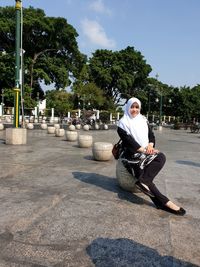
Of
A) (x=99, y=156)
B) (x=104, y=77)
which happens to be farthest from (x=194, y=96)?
(x=99, y=156)

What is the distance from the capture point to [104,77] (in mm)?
63562

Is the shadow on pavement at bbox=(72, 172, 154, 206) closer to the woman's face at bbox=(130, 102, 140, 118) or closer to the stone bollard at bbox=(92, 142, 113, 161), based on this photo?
the woman's face at bbox=(130, 102, 140, 118)

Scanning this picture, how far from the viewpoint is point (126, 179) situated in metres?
5.79

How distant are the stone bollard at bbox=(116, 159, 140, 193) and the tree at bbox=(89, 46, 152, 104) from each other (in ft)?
192

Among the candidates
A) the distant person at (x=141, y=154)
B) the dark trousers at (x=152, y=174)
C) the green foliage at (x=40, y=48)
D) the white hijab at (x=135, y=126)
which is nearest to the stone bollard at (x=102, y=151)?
the distant person at (x=141, y=154)

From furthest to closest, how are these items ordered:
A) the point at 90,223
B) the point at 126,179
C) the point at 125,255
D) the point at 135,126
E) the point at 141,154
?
the point at 126,179
the point at 135,126
the point at 141,154
the point at 90,223
the point at 125,255

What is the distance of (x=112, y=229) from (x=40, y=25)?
141 feet

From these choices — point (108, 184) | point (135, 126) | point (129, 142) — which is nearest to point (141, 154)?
point (129, 142)

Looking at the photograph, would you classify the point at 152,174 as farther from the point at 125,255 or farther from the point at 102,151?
the point at 102,151

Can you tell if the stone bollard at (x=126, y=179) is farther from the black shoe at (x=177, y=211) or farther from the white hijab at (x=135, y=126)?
the black shoe at (x=177, y=211)

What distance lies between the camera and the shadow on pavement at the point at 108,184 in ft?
18.2

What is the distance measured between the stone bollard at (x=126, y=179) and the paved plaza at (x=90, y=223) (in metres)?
0.12

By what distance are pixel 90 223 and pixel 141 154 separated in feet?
4.60

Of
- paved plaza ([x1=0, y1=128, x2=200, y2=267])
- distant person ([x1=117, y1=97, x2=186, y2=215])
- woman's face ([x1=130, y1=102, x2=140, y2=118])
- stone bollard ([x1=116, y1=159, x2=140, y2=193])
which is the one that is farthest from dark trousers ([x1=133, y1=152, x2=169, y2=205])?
woman's face ([x1=130, y1=102, x2=140, y2=118])
